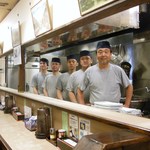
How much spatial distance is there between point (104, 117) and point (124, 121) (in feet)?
0.60

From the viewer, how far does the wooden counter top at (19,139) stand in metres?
1.89

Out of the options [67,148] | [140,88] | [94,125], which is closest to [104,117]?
[94,125]

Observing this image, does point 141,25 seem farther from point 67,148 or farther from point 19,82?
point 67,148

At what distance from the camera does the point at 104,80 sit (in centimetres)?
247

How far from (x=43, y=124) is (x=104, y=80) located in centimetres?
83

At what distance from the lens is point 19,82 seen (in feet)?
12.0

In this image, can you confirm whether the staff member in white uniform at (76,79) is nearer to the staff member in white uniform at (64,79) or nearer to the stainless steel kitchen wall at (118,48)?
the staff member in white uniform at (64,79)

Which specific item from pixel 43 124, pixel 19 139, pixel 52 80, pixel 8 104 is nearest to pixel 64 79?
pixel 52 80

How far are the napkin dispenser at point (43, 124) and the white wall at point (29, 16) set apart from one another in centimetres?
92

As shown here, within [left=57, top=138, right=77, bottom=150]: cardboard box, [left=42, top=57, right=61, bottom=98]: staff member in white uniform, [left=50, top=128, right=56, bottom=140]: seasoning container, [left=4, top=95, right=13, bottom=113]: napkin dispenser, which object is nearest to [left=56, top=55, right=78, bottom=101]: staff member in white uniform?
[left=42, top=57, right=61, bottom=98]: staff member in white uniform

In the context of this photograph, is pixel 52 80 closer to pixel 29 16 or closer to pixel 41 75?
pixel 41 75

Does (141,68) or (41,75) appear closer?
(41,75)

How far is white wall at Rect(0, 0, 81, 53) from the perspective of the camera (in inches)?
84.4

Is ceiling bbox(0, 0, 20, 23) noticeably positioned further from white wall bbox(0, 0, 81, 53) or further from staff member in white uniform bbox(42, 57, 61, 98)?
staff member in white uniform bbox(42, 57, 61, 98)
